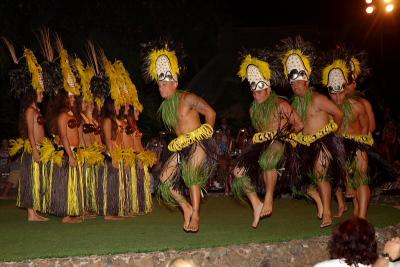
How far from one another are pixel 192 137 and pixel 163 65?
29.3 inches

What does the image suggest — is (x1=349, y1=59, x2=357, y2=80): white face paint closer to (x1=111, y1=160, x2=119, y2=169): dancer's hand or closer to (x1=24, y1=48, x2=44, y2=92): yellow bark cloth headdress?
(x1=111, y1=160, x2=119, y2=169): dancer's hand

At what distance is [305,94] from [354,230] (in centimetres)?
342

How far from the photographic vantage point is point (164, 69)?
5566 mm

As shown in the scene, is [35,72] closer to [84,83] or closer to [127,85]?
[84,83]

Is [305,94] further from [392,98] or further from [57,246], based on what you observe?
[392,98]

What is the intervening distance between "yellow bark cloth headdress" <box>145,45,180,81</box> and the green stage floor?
4.57ft

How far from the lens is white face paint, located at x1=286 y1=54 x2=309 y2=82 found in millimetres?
5969

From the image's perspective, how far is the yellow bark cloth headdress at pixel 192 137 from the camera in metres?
5.35

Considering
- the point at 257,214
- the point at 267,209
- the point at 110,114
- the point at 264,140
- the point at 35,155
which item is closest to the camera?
the point at 267,209

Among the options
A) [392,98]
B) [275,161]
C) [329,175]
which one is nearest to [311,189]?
[329,175]

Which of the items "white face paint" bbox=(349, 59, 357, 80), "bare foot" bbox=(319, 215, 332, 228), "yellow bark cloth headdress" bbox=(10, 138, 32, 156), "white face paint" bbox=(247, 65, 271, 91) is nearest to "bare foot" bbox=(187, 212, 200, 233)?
"bare foot" bbox=(319, 215, 332, 228)

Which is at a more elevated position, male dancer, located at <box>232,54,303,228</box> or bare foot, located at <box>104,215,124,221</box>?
male dancer, located at <box>232,54,303,228</box>

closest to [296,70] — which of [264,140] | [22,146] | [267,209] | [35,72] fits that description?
[264,140]

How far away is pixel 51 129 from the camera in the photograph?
6.24 meters
